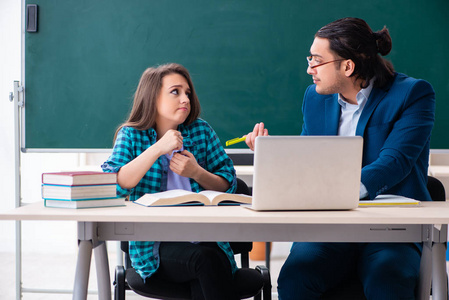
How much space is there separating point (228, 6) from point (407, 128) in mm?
1627

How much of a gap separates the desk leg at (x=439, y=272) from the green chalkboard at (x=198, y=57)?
1.73 metres

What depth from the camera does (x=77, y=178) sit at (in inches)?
54.7

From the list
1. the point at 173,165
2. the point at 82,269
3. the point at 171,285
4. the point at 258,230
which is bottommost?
the point at 171,285

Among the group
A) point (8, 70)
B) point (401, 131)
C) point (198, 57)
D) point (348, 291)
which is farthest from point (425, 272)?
point (8, 70)

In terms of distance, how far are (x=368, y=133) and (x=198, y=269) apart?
2.54ft

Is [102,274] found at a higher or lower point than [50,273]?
higher

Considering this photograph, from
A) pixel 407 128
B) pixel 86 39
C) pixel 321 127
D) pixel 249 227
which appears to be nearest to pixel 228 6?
pixel 86 39

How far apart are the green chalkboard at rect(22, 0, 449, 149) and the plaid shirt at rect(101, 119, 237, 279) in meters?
1.09

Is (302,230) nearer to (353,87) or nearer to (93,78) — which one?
(353,87)

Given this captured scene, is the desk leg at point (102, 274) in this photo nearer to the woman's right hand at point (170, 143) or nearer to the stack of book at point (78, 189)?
the stack of book at point (78, 189)

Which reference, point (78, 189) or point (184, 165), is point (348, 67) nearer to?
point (184, 165)

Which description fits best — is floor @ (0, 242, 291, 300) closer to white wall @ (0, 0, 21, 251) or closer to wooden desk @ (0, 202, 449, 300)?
white wall @ (0, 0, 21, 251)

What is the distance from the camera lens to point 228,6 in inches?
121

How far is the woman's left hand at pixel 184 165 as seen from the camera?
176cm
